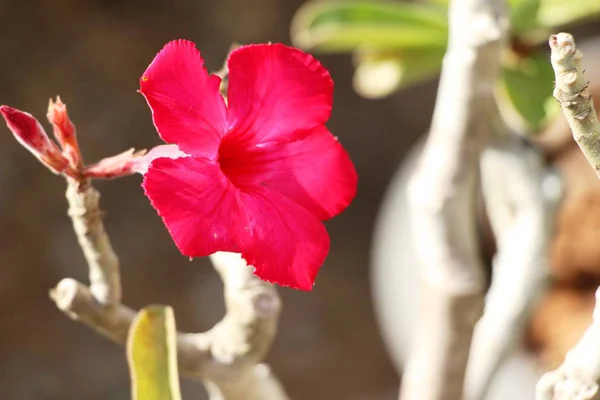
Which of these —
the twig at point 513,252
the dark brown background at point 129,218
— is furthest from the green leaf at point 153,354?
the dark brown background at point 129,218

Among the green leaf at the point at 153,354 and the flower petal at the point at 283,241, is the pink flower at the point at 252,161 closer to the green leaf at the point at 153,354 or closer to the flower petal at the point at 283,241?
the flower petal at the point at 283,241

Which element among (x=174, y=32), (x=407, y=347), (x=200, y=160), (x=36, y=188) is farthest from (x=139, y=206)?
(x=200, y=160)

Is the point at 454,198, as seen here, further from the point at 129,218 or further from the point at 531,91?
the point at 129,218

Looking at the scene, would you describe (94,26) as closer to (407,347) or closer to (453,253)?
(407,347)

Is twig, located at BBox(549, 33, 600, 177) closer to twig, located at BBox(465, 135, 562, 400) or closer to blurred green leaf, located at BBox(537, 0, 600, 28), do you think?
→ twig, located at BBox(465, 135, 562, 400)

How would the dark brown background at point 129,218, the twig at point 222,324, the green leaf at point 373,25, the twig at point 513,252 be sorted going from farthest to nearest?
the dark brown background at point 129,218 → the green leaf at point 373,25 → the twig at point 513,252 → the twig at point 222,324

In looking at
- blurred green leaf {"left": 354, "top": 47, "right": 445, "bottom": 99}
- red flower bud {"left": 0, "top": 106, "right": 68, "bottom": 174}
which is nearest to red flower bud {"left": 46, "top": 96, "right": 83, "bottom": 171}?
red flower bud {"left": 0, "top": 106, "right": 68, "bottom": 174}

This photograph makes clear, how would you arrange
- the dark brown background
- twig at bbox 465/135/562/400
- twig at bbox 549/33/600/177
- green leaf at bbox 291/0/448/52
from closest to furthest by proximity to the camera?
twig at bbox 549/33/600/177 → twig at bbox 465/135/562/400 → green leaf at bbox 291/0/448/52 → the dark brown background
